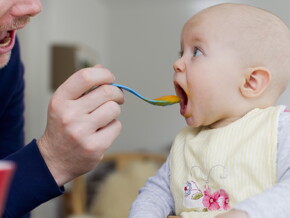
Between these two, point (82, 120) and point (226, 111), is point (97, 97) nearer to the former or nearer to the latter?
point (82, 120)

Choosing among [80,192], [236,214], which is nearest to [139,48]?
[80,192]

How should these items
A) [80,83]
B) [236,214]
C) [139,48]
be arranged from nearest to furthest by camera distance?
[236,214], [80,83], [139,48]

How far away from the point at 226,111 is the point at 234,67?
91mm

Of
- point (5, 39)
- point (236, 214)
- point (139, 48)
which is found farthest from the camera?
point (139, 48)

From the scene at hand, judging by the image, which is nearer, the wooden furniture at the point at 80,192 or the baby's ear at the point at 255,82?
the baby's ear at the point at 255,82

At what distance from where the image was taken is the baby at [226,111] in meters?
0.76

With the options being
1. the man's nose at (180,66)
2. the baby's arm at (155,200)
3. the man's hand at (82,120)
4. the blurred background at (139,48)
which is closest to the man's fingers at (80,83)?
the man's hand at (82,120)

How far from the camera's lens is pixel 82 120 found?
2.57ft

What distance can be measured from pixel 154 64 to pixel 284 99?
337 cm

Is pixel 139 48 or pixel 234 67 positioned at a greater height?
pixel 234 67

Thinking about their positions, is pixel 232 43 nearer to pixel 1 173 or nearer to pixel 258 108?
pixel 258 108

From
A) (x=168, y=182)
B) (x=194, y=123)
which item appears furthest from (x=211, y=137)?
(x=168, y=182)

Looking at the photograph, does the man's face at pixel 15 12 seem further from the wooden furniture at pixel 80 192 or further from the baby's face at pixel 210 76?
the wooden furniture at pixel 80 192

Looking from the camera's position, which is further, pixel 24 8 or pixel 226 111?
pixel 24 8
